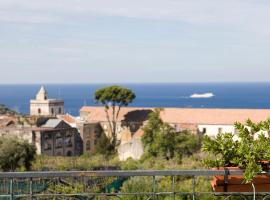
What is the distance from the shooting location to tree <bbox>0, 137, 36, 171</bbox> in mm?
27016

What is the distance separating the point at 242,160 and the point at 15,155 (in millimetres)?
24316

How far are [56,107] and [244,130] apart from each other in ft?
222

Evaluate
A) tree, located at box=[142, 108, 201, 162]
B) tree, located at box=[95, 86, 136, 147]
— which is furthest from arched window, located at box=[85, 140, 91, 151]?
tree, located at box=[142, 108, 201, 162]

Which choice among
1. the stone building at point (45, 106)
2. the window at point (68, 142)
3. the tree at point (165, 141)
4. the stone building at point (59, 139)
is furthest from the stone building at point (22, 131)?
the stone building at point (45, 106)

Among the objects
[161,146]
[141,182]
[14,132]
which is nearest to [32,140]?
[14,132]

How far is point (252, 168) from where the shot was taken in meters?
4.26

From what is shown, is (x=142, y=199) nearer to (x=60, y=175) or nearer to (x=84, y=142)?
(x=60, y=175)

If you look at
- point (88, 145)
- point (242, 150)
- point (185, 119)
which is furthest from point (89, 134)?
point (242, 150)

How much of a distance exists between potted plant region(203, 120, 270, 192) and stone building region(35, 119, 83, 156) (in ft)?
143

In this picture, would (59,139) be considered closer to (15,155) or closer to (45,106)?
(45,106)

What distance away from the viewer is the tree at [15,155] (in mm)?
27016

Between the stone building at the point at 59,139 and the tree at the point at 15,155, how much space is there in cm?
1858

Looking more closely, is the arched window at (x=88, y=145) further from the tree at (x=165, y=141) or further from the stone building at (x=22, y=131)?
the tree at (x=165, y=141)

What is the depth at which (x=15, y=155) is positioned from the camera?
27578 millimetres
